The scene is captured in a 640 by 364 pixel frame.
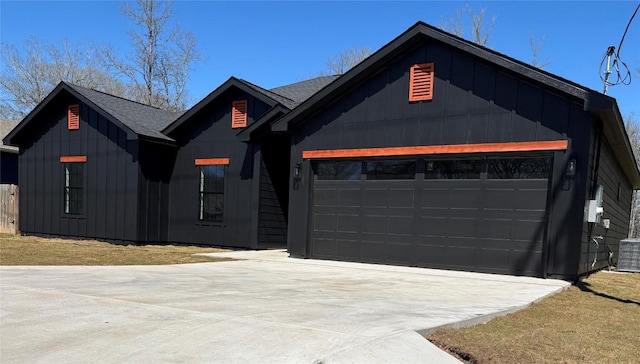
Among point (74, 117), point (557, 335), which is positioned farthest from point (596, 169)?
point (74, 117)

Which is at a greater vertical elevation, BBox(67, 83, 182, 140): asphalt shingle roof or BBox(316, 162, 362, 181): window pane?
BBox(67, 83, 182, 140): asphalt shingle roof

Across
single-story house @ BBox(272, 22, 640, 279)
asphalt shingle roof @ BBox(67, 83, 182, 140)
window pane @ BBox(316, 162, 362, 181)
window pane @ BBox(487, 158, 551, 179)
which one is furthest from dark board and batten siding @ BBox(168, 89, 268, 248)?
window pane @ BBox(487, 158, 551, 179)

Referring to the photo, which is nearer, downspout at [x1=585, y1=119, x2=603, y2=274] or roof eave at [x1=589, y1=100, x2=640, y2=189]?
roof eave at [x1=589, y1=100, x2=640, y2=189]

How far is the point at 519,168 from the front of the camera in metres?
9.26

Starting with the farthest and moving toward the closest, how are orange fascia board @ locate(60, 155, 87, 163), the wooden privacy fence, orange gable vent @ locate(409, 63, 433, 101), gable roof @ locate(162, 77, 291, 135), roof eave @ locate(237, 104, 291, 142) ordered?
1. the wooden privacy fence
2. orange fascia board @ locate(60, 155, 87, 163)
3. gable roof @ locate(162, 77, 291, 135)
4. roof eave @ locate(237, 104, 291, 142)
5. orange gable vent @ locate(409, 63, 433, 101)

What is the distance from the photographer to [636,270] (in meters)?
12.4

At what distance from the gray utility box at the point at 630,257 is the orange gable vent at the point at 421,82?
302 inches

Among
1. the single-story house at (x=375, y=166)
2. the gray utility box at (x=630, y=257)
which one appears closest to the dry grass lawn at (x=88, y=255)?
the single-story house at (x=375, y=166)

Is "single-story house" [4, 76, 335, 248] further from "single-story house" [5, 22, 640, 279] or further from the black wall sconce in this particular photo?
the black wall sconce

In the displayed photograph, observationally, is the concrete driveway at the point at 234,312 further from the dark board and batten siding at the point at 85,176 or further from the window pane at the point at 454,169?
the dark board and batten siding at the point at 85,176

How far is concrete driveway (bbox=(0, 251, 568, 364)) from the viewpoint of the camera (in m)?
3.58

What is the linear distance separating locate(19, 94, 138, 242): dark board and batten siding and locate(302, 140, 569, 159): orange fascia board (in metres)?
6.40

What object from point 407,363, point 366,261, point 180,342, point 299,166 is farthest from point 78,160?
point 407,363

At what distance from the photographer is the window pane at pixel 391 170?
10.4 metres
